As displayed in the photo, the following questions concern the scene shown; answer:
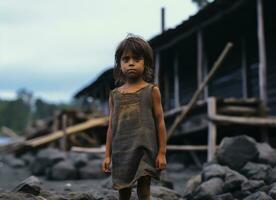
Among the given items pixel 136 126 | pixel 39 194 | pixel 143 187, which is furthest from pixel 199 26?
pixel 143 187

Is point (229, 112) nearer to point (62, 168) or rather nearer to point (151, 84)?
point (62, 168)

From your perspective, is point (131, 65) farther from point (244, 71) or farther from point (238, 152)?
point (244, 71)

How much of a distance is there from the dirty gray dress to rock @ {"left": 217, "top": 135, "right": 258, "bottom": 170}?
13.2 ft

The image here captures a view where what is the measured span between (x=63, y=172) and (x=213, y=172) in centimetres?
577

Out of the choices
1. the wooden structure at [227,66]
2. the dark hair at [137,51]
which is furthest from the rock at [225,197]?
the wooden structure at [227,66]

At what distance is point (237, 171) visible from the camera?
7.21 meters

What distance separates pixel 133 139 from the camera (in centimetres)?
349

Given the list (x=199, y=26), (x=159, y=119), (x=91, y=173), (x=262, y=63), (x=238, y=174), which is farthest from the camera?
(x=199, y=26)

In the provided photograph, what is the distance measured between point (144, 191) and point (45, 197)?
56.1 inches

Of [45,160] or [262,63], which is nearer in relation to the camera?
[262,63]

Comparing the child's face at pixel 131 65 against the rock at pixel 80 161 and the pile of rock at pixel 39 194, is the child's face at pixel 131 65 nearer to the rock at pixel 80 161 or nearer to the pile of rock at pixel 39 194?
the pile of rock at pixel 39 194

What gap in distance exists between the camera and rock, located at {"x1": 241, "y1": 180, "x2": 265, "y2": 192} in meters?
6.12

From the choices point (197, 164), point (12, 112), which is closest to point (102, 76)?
point (197, 164)

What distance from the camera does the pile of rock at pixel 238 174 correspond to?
19.8 ft
